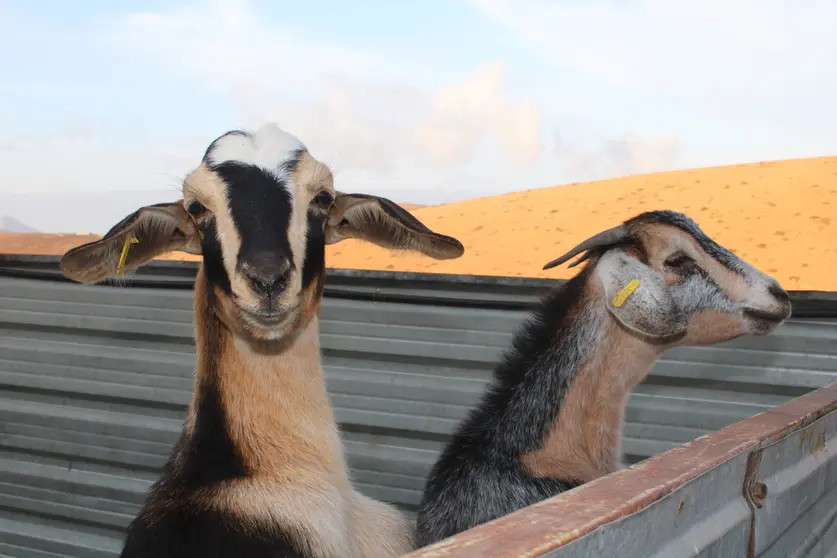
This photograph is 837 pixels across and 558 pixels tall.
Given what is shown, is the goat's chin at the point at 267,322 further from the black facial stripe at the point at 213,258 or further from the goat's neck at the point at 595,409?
the goat's neck at the point at 595,409

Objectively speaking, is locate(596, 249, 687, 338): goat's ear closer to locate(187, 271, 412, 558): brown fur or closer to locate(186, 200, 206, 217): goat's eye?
locate(187, 271, 412, 558): brown fur

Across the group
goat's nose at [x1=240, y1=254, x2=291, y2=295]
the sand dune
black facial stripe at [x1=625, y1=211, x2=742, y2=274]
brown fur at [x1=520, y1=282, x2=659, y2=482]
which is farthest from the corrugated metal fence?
the sand dune

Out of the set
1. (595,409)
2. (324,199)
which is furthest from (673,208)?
(324,199)

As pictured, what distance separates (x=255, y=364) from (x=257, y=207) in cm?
55

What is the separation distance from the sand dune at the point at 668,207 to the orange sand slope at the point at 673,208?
3 centimetres

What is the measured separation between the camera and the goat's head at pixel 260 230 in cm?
265

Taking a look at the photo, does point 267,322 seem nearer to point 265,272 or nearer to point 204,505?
point 265,272

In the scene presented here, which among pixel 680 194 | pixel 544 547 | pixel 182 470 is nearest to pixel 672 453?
pixel 544 547

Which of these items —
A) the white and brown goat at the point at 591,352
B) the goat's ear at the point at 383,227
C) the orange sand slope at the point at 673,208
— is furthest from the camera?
the orange sand slope at the point at 673,208

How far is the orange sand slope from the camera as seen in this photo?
74.7 feet

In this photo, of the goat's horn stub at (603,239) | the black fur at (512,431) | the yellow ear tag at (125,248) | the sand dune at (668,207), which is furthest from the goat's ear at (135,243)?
the sand dune at (668,207)

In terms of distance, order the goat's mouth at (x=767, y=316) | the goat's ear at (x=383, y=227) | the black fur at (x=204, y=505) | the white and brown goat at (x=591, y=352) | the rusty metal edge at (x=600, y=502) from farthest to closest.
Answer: the goat's mouth at (x=767, y=316) < the white and brown goat at (x=591, y=352) < the goat's ear at (x=383, y=227) < the black fur at (x=204, y=505) < the rusty metal edge at (x=600, y=502)

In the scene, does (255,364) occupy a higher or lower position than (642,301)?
lower

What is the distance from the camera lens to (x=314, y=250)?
290 cm
